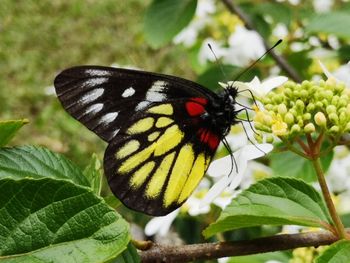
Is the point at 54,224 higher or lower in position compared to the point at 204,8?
lower

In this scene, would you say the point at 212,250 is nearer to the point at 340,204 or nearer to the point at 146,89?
the point at 146,89

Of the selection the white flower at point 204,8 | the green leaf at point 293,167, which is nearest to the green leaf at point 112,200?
the green leaf at point 293,167

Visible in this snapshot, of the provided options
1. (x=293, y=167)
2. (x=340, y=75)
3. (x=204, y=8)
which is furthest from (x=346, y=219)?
(x=204, y=8)

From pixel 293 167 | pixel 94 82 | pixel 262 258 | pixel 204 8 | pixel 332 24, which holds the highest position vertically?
pixel 204 8

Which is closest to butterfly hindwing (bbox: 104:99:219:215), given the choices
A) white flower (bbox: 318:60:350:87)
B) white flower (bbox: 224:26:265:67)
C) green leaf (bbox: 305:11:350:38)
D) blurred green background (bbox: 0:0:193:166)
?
white flower (bbox: 318:60:350:87)

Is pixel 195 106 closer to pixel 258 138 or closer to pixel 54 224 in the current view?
pixel 258 138

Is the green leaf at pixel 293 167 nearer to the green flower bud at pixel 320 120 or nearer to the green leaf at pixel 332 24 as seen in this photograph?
the green leaf at pixel 332 24
